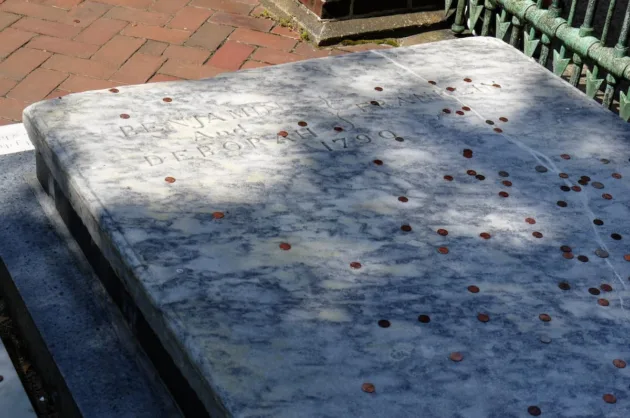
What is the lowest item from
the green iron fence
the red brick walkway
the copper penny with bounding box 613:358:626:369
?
the red brick walkway

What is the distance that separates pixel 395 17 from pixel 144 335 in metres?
2.57

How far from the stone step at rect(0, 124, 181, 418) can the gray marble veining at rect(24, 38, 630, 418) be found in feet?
0.76

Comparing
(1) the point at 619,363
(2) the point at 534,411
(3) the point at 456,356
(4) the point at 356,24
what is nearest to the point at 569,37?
(4) the point at 356,24

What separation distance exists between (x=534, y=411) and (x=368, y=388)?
1.13 ft

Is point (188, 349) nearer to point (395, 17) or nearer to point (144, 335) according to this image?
point (144, 335)

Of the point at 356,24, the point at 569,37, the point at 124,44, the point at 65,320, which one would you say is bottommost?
the point at 65,320

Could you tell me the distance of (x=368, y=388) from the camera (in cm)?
177

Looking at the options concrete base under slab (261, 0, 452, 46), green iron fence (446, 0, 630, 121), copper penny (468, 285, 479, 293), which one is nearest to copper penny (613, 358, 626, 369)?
copper penny (468, 285, 479, 293)

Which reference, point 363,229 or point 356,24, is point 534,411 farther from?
point 356,24

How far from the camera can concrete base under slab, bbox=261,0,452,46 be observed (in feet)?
13.5

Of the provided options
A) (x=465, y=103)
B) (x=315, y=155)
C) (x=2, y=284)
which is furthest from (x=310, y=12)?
(x=2, y=284)

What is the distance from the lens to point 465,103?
2875mm

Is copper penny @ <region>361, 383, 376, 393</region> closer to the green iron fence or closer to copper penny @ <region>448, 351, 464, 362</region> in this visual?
copper penny @ <region>448, 351, 464, 362</region>

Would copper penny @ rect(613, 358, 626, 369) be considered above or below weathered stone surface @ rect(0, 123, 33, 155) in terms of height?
above
